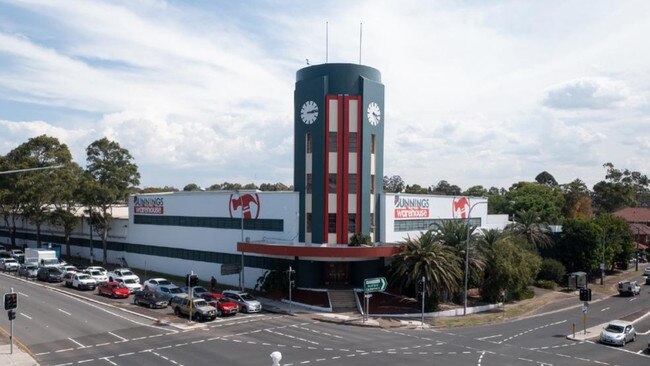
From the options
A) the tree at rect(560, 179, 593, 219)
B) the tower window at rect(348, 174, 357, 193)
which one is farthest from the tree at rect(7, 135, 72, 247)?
the tree at rect(560, 179, 593, 219)

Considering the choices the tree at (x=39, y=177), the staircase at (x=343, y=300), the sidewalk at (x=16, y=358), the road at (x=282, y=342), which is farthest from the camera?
the tree at (x=39, y=177)

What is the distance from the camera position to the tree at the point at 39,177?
7625 centimetres

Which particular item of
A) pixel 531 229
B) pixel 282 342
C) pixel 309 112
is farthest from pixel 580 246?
pixel 282 342

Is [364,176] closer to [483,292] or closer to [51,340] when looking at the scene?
[483,292]

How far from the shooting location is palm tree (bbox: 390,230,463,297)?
1813 inches

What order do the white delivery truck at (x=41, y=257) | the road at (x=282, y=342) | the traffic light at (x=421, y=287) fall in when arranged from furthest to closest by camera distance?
the white delivery truck at (x=41, y=257) < the traffic light at (x=421, y=287) < the road at (x=282, y=342)

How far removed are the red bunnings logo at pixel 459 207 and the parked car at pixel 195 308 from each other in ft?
118

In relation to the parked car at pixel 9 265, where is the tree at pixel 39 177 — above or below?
above

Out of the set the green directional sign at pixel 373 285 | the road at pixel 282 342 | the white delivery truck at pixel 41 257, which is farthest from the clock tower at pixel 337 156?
the white delivery truck at pixel 41 257

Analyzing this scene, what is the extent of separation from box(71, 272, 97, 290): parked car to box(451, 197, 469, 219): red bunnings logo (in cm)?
4144

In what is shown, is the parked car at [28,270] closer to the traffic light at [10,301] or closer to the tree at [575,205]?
the traffic light at [10,301]

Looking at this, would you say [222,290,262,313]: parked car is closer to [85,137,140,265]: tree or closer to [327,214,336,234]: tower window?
[327,214,336,234]: tower window

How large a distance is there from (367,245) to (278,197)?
10.7 m

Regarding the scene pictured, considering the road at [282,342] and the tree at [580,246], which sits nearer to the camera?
the road at [282,342]
